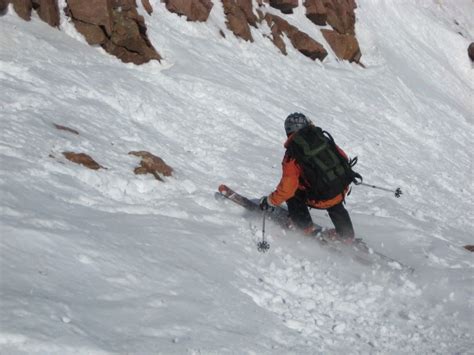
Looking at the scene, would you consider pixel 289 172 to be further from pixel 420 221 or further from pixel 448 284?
pixel 420 221

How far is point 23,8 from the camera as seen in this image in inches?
498

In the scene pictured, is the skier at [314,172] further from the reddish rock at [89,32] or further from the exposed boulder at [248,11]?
the exposed boulder at [248,11]

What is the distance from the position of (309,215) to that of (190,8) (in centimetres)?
1204

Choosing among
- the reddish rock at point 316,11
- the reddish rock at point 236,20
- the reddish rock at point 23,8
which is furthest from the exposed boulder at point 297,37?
the reddish rock at point 23,8

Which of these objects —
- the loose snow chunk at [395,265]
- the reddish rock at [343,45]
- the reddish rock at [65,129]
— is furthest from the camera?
the reddish rock at [343,45]

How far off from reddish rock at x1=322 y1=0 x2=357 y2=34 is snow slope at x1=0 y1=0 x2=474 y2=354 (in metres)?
9.55

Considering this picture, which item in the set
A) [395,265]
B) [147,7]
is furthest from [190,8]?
[395,265]

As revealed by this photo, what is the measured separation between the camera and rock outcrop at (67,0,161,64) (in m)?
13.9

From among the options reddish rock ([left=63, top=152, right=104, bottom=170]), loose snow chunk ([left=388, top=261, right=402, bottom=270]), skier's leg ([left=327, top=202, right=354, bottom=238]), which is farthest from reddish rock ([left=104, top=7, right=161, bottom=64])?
loose snow chunk ([left=388, top=261, right=402, bottom=270])

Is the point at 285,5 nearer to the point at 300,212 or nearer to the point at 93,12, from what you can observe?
the point at 93,12

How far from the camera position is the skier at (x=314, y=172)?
6871 mm

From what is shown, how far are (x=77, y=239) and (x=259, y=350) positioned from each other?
215 cm

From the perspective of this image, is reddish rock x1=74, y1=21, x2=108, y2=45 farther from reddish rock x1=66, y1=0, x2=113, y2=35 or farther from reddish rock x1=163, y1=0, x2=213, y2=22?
reddish rock x1=163, y1=0, x2=213, y2=22

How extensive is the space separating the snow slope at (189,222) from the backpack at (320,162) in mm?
961
